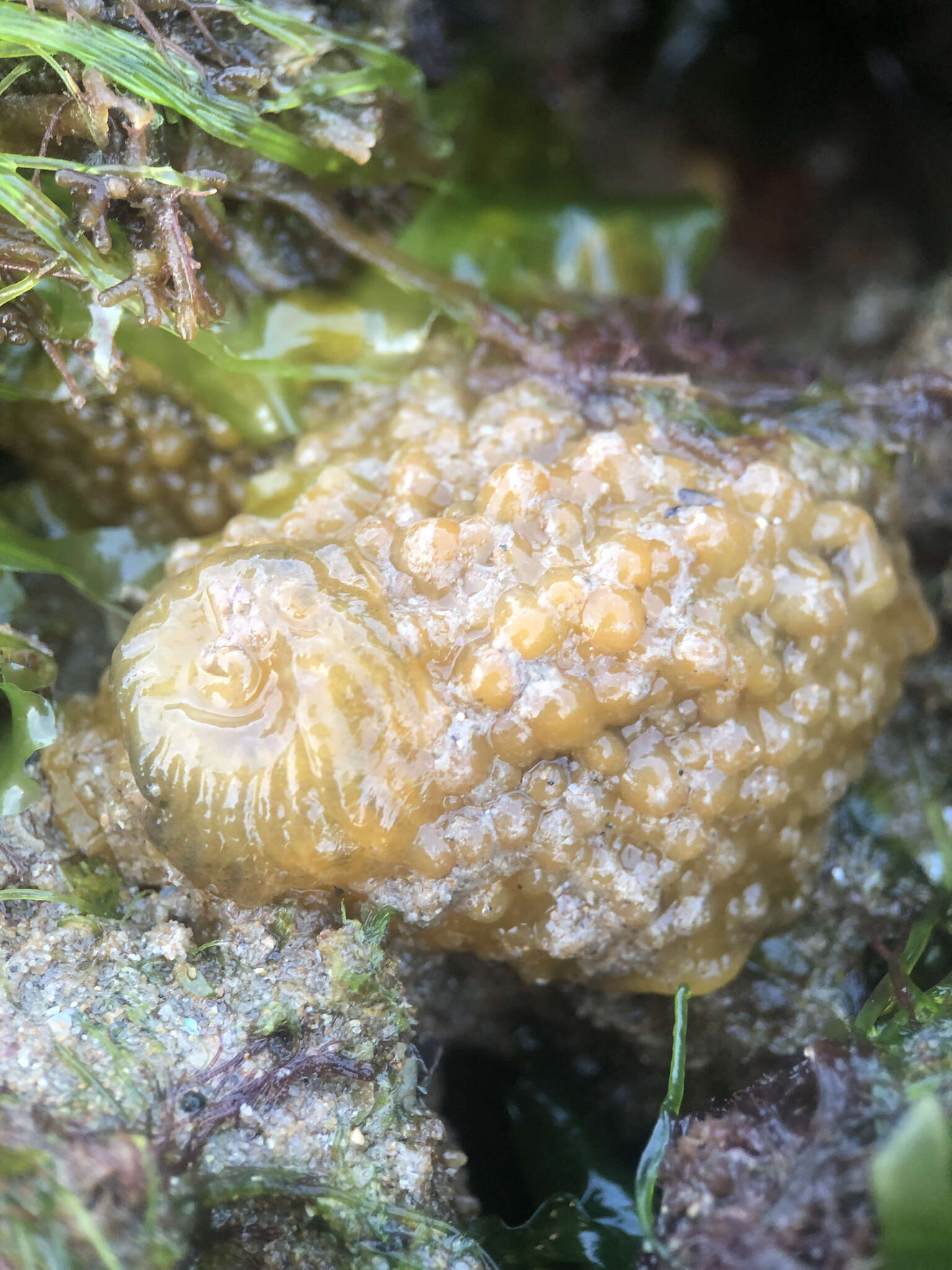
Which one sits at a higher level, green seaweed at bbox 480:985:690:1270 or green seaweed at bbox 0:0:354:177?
green seaweed at bbox 0:0:354:177

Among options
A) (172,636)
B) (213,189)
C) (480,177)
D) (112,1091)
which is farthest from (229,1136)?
(480,177)

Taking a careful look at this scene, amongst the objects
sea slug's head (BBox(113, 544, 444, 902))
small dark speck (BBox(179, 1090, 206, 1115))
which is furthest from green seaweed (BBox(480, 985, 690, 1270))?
sea slug's head (BBox(113, 544, 444, 902))

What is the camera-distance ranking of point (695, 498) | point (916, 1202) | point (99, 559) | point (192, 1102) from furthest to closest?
point (99, 559) → point (695, 498) → point (192, 1102) → point (916, 1202)

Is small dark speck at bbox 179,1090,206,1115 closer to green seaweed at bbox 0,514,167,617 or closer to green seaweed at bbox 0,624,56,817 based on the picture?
green seaweed at bbox 0,624,56,817

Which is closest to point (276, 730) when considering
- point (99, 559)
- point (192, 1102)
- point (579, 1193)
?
point (192, 1102)

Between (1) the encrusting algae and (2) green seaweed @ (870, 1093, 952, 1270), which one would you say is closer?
(2) green seaweed @ (870, 1093, 952, 1270)

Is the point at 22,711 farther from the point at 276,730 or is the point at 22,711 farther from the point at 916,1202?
the point at 916,1202

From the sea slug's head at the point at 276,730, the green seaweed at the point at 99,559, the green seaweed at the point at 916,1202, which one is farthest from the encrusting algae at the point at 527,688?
the green seaweed at the point at 916,1202
